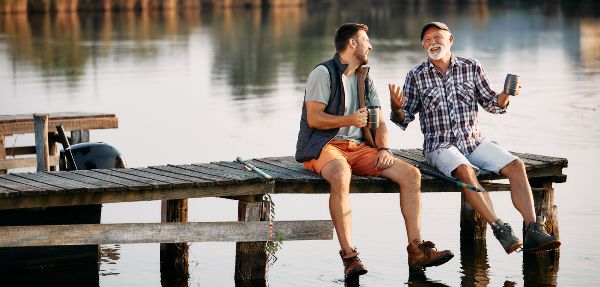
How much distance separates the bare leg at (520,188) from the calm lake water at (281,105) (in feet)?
1.58

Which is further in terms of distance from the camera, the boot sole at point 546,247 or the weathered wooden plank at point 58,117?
the weathered wooden plank at point 58,117

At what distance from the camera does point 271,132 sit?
19781 mm

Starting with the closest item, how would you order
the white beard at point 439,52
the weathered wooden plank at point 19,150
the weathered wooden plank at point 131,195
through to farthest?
the weathered wooden plank at point 131,195 → the white beard at point 439,52 → the weathered wooden plank at point 19,150

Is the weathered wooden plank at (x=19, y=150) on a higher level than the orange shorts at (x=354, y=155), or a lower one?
lower

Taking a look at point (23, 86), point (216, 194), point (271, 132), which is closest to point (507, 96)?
point (216, 194)

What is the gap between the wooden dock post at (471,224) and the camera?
1155cm

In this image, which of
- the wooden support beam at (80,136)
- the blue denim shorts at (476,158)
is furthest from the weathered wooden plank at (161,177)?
the wooden support beam at (80,136)

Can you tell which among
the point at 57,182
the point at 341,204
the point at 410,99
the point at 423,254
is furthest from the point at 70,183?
the point at 410,99

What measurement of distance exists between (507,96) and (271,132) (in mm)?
9568

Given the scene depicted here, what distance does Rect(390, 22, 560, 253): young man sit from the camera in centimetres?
1022

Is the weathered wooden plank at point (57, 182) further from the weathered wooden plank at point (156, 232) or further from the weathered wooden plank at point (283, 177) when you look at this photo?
the weathered wooden plank at point (283, 177)

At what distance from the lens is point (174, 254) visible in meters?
10.9

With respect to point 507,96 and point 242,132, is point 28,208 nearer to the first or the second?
point 507,96

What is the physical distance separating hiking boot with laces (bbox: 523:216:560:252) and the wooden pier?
44 centimetres
